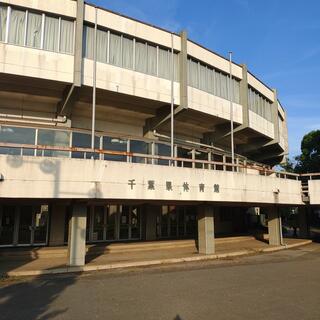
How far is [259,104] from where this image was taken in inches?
1156

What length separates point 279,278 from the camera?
11547 mm

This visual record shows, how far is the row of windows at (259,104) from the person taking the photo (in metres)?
27.9

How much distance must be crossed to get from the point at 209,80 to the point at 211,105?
1.82 m

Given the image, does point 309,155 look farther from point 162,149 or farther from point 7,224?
point 7,224

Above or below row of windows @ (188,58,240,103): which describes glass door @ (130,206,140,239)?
below

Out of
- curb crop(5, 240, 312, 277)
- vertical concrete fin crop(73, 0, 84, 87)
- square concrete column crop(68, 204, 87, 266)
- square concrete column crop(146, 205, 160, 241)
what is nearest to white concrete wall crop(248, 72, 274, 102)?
square concrete column crop(146, 205, 160, 241)

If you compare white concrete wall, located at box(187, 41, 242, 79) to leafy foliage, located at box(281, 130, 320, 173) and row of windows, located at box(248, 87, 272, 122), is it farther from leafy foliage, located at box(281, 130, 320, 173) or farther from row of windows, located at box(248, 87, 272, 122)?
leafy foliage, located at box(281, 130, 320, 173)

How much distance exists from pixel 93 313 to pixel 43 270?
604 centimetres

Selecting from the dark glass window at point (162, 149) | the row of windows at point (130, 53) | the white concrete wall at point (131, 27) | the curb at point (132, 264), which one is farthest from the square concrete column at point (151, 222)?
the white concrete wall at point (131, 27)

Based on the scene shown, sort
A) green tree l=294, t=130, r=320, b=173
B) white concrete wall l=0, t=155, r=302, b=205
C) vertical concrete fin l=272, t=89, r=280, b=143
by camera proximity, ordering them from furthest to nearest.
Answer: green tree l=294, t=130, r=320, b=173, vertical concrete fin l=272, t=89, r=280, b=143, white concrete wall l=0, t=155, r=302, b=205

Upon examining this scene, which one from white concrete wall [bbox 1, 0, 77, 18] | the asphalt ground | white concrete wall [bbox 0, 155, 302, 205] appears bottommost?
the asphalt ground

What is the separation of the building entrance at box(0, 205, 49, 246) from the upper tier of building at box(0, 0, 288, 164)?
5209mm

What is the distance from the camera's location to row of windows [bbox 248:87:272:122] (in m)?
27.9

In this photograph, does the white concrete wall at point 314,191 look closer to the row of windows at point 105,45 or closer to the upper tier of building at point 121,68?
the upper tier of building at point 121,68
